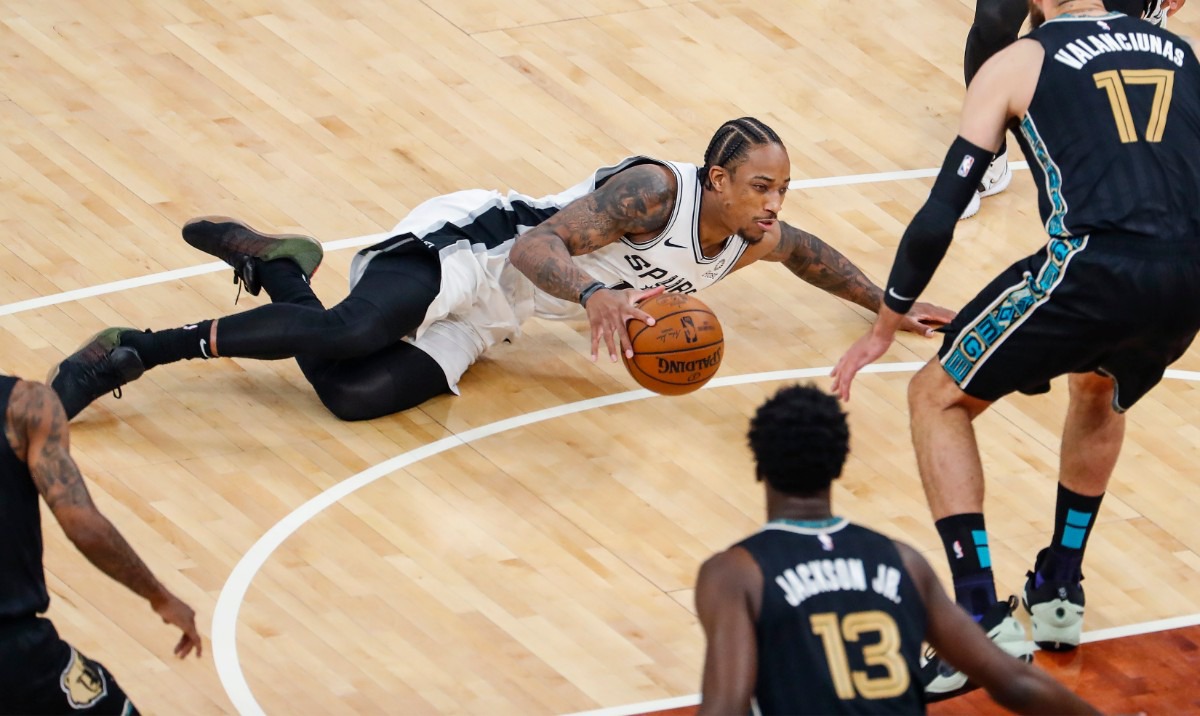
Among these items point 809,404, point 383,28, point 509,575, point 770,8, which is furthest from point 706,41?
point 809,404

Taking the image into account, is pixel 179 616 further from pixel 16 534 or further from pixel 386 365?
pixel 386 365

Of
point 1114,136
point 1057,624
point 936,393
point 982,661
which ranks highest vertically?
point 1114,136

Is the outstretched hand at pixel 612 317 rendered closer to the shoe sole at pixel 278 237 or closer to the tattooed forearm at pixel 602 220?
the tattooed forearm at pixel 602 220

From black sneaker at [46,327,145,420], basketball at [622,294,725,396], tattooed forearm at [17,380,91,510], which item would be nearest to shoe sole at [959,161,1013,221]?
basketball at [622,294,725,396]

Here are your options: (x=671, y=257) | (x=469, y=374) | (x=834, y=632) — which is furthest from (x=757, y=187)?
(x=834, y=632)

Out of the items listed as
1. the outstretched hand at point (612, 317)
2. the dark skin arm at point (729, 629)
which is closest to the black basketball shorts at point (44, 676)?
the dark skin arm at point (729, 629)

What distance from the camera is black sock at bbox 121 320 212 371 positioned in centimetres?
737

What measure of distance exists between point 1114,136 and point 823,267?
2.32 m

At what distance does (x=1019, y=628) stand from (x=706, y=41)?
18.5 ft

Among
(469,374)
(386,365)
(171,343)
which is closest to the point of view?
(171,343)

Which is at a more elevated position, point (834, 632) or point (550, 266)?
point (834, 632)

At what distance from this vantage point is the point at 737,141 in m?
7.23

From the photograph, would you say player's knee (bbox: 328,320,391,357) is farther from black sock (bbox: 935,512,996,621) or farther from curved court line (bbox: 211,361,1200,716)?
black sock (bbox: 935,512,996,621)

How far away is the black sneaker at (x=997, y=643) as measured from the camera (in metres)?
5.69
